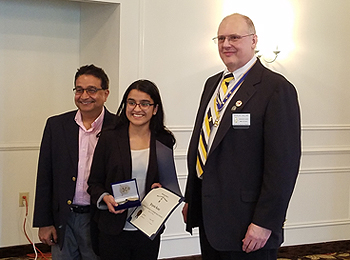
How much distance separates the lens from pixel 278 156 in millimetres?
1690

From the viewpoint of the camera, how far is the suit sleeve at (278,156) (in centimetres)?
169

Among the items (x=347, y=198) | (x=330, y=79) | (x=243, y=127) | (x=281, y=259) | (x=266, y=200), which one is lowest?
(x=281, y=259)

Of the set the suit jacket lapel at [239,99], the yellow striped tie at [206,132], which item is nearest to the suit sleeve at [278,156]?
the suit jacket lapel at [239,99]

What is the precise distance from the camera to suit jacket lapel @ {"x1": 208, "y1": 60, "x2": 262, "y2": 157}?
69.7 inches

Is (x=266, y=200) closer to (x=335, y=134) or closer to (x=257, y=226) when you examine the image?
(x=257, y=226)

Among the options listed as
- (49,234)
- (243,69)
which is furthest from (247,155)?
(49,234)

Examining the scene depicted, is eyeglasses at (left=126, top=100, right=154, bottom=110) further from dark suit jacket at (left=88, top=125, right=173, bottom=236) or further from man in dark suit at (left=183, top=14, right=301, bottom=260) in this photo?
man in dark suit at (left=183, top=14, right=301, bottom=260)

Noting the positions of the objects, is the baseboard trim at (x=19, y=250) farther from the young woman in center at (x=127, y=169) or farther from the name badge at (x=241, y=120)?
the name badge at (x=241, y=120)

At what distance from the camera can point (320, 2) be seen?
3.67 m

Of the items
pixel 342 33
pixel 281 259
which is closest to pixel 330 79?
pixel 342 33

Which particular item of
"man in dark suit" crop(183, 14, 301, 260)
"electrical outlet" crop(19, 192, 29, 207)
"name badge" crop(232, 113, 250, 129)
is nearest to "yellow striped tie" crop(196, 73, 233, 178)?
"man in dark suit" crop(183, 14, 301, 260)

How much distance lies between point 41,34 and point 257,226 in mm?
2577

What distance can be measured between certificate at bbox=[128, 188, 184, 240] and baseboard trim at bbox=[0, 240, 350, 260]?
5.42ft

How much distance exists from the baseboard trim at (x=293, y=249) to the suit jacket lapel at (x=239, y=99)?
75.4 inches
